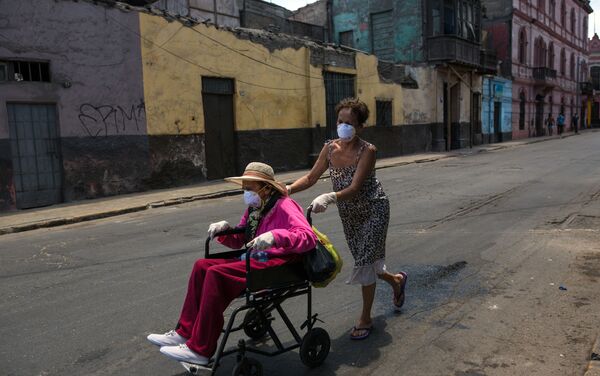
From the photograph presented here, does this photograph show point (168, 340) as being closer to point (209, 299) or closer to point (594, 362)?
point (209, 299)

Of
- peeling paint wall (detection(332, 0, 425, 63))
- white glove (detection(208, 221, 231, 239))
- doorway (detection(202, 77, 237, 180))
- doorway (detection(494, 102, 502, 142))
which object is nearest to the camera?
white glove (detection(208, 221, 231, 239))

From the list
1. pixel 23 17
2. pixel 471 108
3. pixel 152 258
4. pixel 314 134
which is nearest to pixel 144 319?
pixel 152 258

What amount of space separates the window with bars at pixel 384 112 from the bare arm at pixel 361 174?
20.1m

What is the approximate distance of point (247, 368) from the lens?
3.07 m

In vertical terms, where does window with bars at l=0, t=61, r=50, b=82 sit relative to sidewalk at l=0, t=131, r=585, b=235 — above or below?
above

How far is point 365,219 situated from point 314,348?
1038 mm

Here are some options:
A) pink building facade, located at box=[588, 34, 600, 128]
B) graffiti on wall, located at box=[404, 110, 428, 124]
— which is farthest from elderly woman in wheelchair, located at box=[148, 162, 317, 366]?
pink building facade, located at box=[588, 34, 600, 128]

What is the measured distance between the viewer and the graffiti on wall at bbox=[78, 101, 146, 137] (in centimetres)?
1251

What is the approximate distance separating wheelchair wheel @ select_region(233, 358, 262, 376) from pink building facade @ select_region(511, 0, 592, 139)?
37.2 m

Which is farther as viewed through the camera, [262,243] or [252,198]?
[252,198]

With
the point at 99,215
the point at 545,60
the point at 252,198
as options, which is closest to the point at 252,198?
the point at 252,198

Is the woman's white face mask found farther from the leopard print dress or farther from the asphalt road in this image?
the asphalt road

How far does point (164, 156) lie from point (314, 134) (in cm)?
671

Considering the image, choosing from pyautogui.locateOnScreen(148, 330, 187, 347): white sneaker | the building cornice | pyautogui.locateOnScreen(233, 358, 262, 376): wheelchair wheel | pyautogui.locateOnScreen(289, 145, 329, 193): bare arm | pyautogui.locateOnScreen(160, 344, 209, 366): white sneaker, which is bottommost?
pyautogui.locateOnScreen(233, 358, 262, 376): wheelchair wheel
